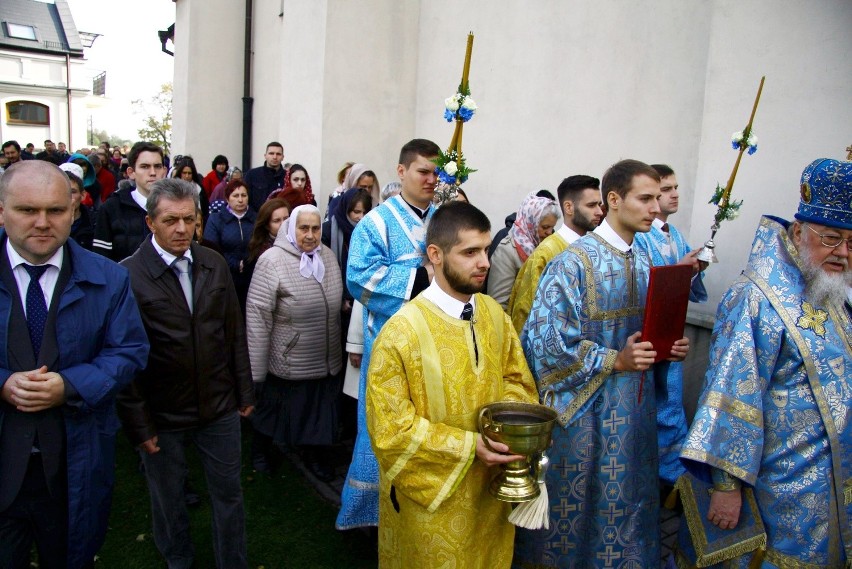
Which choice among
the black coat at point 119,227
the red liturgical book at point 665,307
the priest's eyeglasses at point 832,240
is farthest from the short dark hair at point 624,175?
the black coat at point 119,227

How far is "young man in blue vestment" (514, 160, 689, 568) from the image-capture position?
342cm

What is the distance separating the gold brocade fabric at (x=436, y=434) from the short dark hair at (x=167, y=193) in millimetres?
1449

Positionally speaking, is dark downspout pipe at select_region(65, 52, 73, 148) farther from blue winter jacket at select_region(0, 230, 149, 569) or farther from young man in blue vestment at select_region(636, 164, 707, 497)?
blue winter jacket at select_region(0, 230, 149, 569)

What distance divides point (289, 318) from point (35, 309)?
7.25 feet

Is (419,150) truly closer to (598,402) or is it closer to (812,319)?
(598,402)

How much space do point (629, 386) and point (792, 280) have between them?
93cm

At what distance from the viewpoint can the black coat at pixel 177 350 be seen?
3377 millimetres

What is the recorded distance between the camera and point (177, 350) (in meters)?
3.45

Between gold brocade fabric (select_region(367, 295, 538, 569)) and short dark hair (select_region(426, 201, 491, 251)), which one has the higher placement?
short dark hair (select_region(426, 201, 491, 251))


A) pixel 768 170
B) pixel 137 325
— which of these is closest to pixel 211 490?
pixel 137 325

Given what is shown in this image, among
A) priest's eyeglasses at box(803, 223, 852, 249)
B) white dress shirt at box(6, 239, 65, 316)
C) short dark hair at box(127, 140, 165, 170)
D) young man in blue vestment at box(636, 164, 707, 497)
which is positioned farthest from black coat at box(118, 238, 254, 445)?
young man in blue vestment at box(636, 164, 707, 497)

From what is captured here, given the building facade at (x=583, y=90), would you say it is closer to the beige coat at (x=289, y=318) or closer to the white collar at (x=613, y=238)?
the white collar at (x=613, y=238)

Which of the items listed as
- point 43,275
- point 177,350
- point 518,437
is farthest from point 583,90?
point 43,275

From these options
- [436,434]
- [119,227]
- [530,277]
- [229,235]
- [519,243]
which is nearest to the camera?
[436,434]
